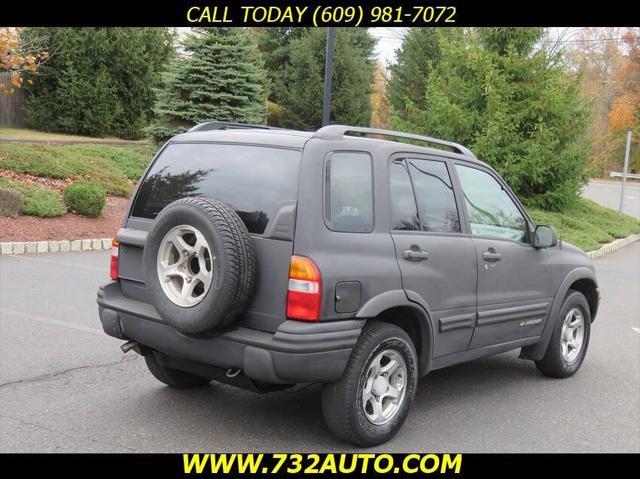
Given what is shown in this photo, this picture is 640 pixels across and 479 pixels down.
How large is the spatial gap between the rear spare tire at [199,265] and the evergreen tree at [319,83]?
80.3ft

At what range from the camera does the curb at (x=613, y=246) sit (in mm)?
16297

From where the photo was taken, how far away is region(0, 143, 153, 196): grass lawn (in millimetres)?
15336

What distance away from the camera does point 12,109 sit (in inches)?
1045

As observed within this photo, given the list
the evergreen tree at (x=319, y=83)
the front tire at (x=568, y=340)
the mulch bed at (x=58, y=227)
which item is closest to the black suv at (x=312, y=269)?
the front tire at (x=568, y=340)

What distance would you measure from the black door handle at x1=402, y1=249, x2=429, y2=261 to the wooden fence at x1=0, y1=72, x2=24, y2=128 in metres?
25.1

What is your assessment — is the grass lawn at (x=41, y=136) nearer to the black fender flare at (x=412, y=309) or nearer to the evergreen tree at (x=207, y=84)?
the evergreen tree at (x=207, y=84)

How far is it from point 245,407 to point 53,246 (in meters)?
8.17

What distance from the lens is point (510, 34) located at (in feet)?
67.2

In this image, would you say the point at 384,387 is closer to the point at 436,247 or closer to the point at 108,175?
the point at 436,247

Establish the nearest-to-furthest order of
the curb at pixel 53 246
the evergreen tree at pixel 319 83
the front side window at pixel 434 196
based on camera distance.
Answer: the front side window at pixel 434 196
the curb at pixel 53 246
the evergreen tree at pixel 319 83

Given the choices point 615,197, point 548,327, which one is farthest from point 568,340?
point 615,197

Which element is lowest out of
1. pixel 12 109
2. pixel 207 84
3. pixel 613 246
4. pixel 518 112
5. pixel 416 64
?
pixel 613 246

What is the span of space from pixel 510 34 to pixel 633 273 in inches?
366
